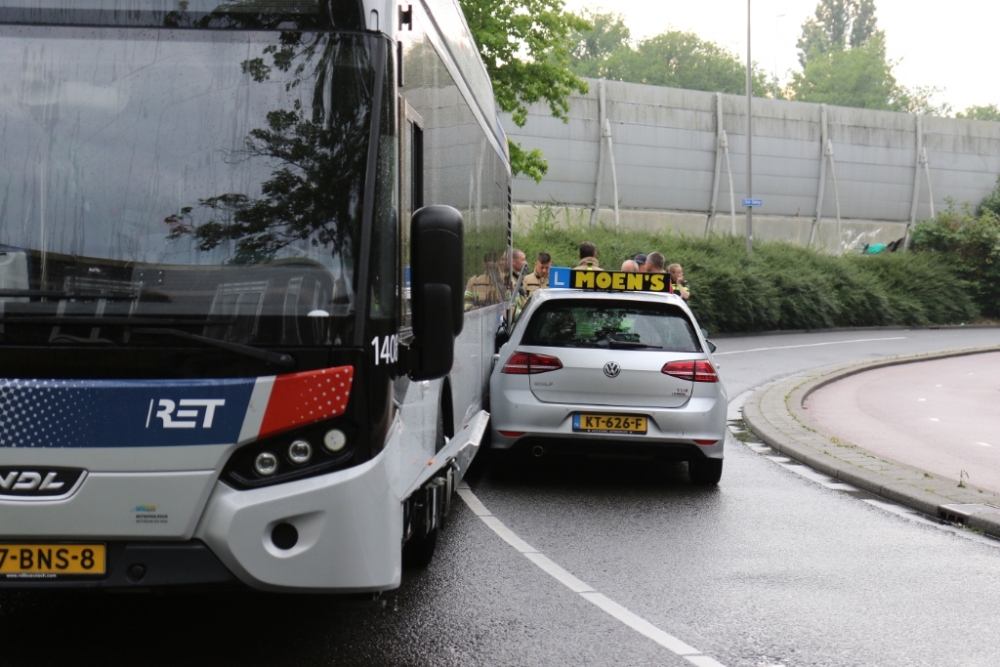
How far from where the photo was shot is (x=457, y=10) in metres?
7.25

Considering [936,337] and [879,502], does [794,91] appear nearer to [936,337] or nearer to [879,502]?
[936,337]

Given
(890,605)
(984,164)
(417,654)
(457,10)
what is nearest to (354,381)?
(417,654)

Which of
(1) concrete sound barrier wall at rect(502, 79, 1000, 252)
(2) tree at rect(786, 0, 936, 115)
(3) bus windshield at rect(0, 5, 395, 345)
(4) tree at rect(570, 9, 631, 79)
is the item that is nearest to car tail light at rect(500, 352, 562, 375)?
(3) bus windshield at rect(0, 5, 395, 345)

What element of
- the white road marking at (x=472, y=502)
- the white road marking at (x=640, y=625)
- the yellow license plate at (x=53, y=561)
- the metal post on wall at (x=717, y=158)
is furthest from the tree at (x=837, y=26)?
the yellow license plate at (x=53, y=561)

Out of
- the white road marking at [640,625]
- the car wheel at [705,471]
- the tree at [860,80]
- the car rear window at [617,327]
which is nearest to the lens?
the white road marking at [640,625]

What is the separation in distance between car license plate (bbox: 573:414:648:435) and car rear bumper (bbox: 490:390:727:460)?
0.03 metres

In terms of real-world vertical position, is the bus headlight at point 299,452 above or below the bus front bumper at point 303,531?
above

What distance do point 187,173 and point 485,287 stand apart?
494 centimetres

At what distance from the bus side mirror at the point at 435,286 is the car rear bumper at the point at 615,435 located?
14.1 ft

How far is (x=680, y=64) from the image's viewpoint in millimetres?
102125

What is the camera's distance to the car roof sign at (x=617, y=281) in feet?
30.6

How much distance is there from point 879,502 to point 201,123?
254 inches

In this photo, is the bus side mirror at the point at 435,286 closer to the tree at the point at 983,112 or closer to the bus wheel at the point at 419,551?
the bus wheel at the point at 419,551

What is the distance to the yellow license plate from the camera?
4047mm
